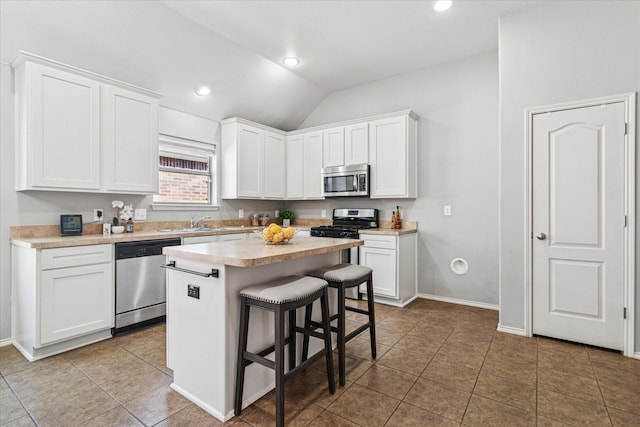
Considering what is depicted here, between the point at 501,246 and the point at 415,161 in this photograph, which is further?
the point at 415,161

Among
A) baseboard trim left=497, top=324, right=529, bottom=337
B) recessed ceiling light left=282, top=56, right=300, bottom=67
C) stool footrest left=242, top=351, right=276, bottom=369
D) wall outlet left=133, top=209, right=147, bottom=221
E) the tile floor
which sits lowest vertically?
the tile floor

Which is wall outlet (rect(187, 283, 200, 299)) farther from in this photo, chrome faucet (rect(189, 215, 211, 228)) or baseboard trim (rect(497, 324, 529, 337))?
baseboard trim (rect(497, 324, 529, 337))

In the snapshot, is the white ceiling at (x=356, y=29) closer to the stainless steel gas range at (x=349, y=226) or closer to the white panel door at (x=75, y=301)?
the stainless steel gas range at (x=349, y=226)

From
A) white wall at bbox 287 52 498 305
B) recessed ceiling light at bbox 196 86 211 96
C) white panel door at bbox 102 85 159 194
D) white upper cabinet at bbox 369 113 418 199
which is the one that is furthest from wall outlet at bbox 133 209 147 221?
white wall at bbox 287 52 498 305

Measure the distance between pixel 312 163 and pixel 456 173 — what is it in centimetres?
209

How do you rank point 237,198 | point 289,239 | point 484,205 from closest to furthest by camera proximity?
point 289,239 < point 484,205 < point 237,198

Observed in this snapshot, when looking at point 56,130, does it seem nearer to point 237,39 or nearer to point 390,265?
point 237,39

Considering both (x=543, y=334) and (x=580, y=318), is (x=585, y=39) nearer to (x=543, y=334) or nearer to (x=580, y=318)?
(x=580, y=318)

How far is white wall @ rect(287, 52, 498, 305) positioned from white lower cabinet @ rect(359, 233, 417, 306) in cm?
37

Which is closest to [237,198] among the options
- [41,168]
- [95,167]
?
[95,167]

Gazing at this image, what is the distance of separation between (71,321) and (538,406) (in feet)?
11.3

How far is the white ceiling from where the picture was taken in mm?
3002

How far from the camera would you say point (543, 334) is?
294cm

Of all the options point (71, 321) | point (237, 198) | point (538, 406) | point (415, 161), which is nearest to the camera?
point (538, 406)
